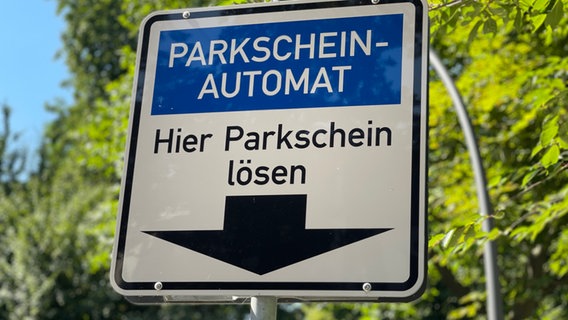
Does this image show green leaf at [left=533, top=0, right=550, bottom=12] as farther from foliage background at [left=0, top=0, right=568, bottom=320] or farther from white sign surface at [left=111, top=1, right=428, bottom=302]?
white sign surface at [left=111, top=1, right=428, bottom=302]

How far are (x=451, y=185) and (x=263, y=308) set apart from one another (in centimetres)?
882

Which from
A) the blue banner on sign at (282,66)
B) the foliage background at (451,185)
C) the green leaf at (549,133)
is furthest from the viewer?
the foliage background at (451,185)

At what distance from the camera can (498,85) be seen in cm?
919

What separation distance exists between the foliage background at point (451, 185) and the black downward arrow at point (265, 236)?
155 centimetres

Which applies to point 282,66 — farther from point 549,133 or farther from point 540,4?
point 549,133

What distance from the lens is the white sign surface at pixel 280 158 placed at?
6.34 feet

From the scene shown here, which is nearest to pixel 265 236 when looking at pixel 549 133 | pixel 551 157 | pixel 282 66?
pixel 282 66

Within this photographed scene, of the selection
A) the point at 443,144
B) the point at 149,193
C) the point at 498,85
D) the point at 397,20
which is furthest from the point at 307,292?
the point at 443,144

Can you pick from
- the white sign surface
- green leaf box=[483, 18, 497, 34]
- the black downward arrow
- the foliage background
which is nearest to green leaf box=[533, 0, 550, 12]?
the foliage background

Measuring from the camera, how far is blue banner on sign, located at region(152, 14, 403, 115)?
2139mm

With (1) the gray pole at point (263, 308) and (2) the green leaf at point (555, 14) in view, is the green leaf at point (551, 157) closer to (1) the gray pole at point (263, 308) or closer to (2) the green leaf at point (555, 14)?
(2) the green leaf at point (555, 14)

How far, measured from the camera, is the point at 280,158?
204 cm

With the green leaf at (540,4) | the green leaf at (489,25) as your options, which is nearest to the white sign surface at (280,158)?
the green leaf at (540,4)

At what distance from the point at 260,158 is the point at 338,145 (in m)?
0.21
